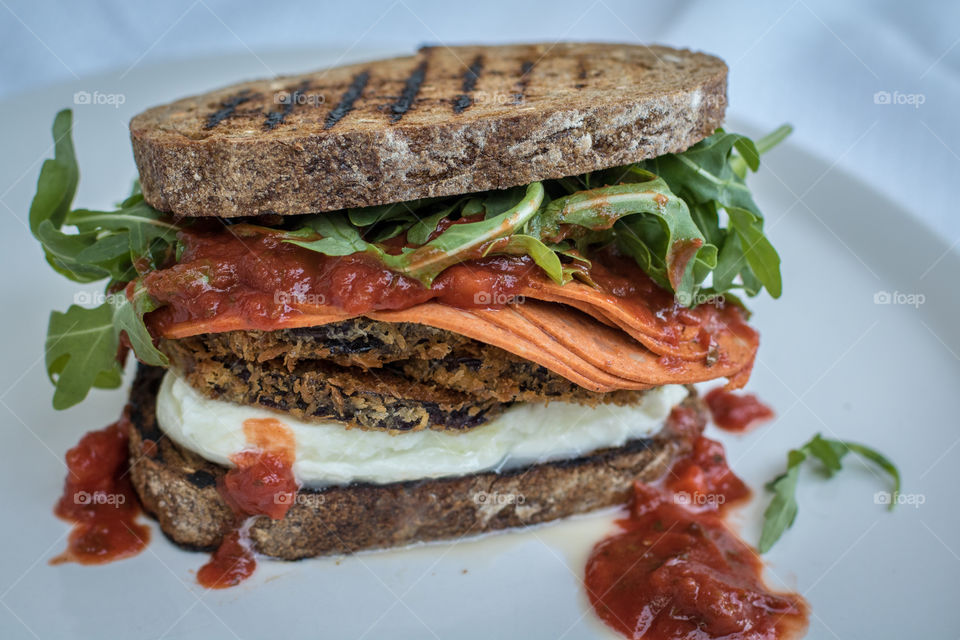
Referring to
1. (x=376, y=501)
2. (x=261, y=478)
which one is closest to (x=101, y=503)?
(x=261, y=478)

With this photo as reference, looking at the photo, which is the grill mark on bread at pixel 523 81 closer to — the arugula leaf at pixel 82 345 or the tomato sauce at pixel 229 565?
the arugula leaf at pixel 82 345

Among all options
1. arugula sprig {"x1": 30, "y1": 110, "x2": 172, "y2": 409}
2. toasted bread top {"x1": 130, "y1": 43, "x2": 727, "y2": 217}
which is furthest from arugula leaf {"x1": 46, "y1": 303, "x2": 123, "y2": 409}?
toasted bread top {"x1": 130, "y1": 43, "x2": 727, "y2": 217}

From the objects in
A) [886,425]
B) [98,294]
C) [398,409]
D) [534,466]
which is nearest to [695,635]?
[534,466]

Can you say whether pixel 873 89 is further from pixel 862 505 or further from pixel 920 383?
pixel 862 505

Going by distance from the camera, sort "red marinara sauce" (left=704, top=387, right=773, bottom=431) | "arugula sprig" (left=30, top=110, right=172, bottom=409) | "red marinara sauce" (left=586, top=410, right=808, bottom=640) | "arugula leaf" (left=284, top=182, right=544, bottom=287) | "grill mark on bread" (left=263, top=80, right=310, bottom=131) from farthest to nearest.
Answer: "red marinara sauce" (left=704, top=387, right=773, bottom=431) < "grill mark on bread" (left=263, top=80, right=310, bottom=131) < "arugula sprig" (left=30, top=110, right=172, bottom=409) < "red marinara sauce" (left=586, top=410, right=808, bottom=640) < "arugula leaf" (left=284, top=182, right=544, bottom=287)

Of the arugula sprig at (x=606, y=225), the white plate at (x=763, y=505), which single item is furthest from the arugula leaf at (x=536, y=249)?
the white plate at (x=763, y=505)

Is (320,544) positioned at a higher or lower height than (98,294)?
higher

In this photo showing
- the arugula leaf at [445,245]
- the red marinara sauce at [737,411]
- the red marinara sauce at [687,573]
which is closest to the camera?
the arugula leaf at [445,245]

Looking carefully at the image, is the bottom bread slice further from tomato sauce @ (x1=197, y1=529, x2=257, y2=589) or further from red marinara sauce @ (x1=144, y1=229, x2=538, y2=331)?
red marinara sauce @ (x1=144, y1=229, x2=538, y2=331)
